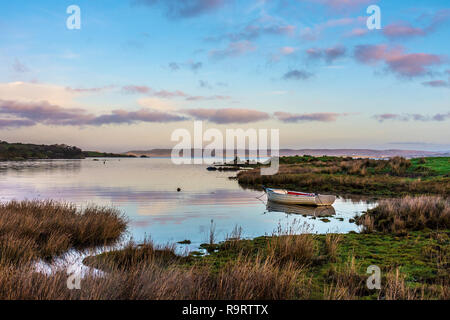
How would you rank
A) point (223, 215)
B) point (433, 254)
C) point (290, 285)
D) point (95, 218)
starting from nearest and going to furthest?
point (290, 285) → point (433, 254) → point (95, 218) → point (223, 215)

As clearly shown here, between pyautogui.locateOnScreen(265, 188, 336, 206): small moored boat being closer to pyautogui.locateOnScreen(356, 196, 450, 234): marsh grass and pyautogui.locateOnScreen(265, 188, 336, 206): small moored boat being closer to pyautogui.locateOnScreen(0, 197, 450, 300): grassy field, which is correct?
pyautogui.locateOnScreen(0, 197, 450, 300): grassy field

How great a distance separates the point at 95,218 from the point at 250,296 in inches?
516

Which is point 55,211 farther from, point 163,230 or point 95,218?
point 163,230

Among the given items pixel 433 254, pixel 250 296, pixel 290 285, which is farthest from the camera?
pixel 433 254

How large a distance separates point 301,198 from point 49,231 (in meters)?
20.9

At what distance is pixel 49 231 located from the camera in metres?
14.9

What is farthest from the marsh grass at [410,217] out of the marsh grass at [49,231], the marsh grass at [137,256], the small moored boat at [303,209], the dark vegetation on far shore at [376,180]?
the dark vegetation on far shore at [376,180]

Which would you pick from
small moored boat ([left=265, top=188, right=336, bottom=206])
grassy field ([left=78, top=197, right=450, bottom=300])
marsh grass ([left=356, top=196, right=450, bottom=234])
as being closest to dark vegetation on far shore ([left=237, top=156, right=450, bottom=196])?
small moored boat ([left=265, top=188, right=336, bottom=206])

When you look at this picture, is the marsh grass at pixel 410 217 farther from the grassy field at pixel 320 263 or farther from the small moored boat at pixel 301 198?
the small moored boat at pixel 301 198

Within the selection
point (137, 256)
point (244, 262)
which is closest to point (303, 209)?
point (137, 256)

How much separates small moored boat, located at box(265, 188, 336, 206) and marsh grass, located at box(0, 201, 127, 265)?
15.5m

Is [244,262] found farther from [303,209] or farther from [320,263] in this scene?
[303,209]
